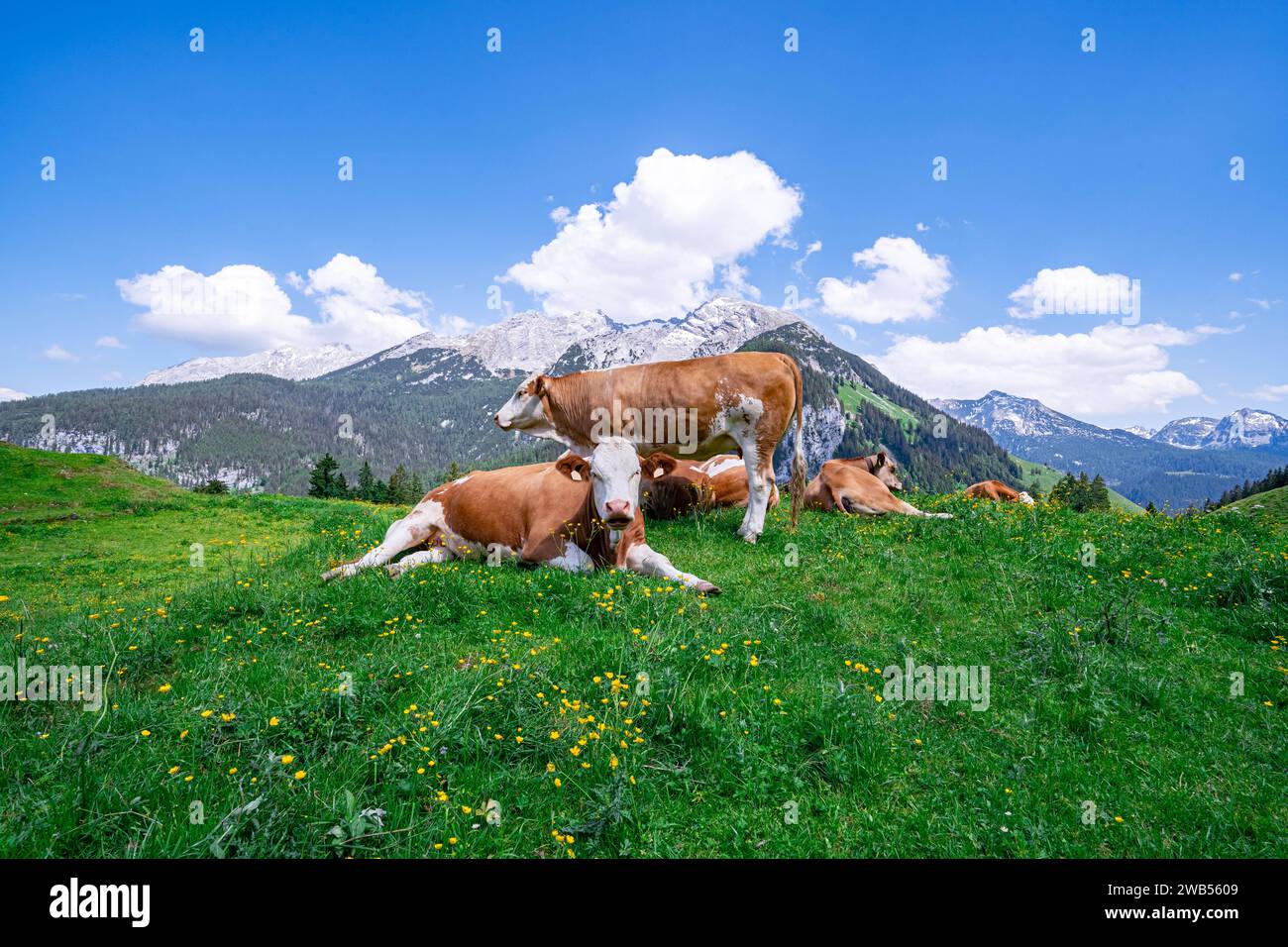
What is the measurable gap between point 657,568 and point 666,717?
364cm

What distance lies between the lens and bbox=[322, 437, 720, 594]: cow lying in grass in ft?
26.4

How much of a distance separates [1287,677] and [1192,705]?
129 centimetres

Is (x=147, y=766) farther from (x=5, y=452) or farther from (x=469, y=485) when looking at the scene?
(x=5, y=452)

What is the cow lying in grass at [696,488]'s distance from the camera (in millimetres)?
11922

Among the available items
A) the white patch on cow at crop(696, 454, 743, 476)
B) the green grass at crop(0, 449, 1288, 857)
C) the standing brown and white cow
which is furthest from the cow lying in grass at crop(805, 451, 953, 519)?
the green grass at crop(0, 449, 1288, 857)

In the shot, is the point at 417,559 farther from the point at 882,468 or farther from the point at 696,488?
the point at 882,468

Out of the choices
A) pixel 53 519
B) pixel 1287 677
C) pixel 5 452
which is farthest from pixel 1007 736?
pixel 5 452

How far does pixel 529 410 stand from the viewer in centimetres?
1230

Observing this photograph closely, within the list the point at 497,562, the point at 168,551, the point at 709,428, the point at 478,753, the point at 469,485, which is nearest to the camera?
the point at 478,753

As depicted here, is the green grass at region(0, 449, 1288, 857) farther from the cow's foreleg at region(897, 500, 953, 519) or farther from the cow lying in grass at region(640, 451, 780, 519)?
the cow lying in grass at region(640, 451, 780, 519)

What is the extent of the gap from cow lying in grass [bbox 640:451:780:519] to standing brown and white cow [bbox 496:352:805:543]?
1.76 feet

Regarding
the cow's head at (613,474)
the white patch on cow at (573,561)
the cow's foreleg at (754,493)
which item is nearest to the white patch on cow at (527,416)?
the cow's foreleg at (754,493)

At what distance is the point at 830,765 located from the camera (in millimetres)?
3791
